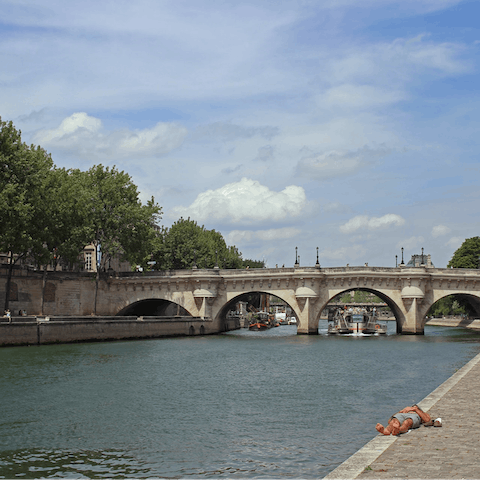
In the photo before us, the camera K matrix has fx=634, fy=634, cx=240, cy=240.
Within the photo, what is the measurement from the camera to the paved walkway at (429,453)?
508 inches

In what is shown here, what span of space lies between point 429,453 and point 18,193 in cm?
5655

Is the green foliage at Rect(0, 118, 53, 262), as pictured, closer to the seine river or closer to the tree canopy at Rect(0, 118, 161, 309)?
the tree canopy at Rect(0, 118, 161, 309)

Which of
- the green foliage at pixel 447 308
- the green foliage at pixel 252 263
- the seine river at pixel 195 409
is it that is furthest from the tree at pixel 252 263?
the seine river at pixel 195 409

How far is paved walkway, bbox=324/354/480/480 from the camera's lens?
12.9 metres

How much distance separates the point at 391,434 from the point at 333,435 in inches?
248

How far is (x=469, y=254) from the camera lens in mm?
121062

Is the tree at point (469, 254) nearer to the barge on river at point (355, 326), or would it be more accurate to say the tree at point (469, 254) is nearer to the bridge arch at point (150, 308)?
the barge on river at point (355, 326)

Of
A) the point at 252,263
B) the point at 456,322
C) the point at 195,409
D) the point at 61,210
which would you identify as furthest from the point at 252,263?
the point at 195,409

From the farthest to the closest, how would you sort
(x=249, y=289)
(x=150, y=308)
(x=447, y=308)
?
(x=447, y=308), (x=150, y=308), (x=249, y=289)

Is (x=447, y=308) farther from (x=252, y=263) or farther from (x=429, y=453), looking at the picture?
(x=429, y=453)

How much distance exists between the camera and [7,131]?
63.6 meters

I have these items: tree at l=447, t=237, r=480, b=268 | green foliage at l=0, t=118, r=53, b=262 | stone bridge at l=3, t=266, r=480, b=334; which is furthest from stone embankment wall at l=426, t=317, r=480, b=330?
green foliage at l=0, t=118, r=53, b=262

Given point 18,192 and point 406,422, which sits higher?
point 18,192

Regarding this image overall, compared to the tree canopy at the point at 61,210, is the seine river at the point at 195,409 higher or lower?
lower
